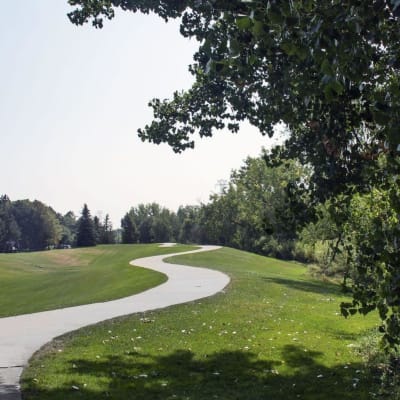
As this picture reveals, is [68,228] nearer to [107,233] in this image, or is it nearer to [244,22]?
[107,233]

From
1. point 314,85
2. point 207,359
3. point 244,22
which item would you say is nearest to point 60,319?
point 207,359

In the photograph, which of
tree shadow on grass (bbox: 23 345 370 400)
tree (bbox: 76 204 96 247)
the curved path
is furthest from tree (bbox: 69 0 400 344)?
tree (bbox: 76 204 96 247)

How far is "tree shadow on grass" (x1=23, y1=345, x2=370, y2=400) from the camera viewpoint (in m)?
6.44

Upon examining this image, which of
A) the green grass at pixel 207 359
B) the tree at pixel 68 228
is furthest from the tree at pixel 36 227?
the green grass at pixel 207 359

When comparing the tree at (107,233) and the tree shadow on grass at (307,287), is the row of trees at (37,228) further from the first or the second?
the tree shadow on grass at (307,287)

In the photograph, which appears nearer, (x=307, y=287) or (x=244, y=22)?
(x=244, y=22)

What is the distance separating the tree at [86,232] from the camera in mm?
94188

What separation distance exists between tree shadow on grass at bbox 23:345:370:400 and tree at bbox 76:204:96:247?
87.9m

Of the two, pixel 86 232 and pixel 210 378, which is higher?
pixel 86 232

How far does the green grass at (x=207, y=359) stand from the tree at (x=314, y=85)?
2.23m

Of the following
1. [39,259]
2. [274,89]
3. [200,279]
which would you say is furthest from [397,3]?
[39,259]

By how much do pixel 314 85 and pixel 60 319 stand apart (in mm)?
10371

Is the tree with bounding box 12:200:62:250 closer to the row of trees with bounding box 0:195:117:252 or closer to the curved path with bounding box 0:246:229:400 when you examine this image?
the row of trees with bounding box 0:195:117:252

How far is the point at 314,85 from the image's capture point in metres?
3.42
